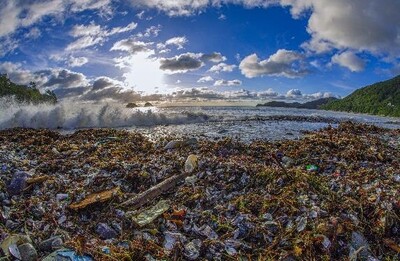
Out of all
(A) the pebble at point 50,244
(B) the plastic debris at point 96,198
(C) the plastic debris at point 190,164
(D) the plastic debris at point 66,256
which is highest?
(C) the plastic debris at point 190,164

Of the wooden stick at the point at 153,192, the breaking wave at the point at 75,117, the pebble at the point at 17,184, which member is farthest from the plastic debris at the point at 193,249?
the breaking wave at the point at 75,117

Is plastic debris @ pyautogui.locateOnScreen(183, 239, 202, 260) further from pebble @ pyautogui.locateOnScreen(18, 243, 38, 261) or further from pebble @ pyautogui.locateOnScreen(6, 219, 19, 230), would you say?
pebble @ pyautogui.locateOnScreen(6, 219, 19, 230)

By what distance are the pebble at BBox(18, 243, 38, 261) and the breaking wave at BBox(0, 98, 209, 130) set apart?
20817 millimetres

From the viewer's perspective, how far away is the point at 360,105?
465ft

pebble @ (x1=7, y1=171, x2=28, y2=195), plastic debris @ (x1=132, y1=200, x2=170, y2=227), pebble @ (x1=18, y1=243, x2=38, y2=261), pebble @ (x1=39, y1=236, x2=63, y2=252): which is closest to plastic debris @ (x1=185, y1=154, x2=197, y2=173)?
plastic debris @ (x1=132, y1=200, x2=170, y2=227)

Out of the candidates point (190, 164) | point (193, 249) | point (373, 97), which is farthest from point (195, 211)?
point (373, 97)

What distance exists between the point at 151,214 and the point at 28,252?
1.94 m

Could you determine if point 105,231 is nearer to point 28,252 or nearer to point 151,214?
point 151,214

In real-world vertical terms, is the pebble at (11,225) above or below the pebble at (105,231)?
above

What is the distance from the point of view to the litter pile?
15.0 feet

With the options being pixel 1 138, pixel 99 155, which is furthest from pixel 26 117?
pixel 99 155

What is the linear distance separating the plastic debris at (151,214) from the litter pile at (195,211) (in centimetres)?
2

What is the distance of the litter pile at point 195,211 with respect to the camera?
4559mm

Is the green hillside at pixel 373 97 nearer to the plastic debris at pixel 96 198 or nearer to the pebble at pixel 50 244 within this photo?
the plastic debris at pixel 96 198
